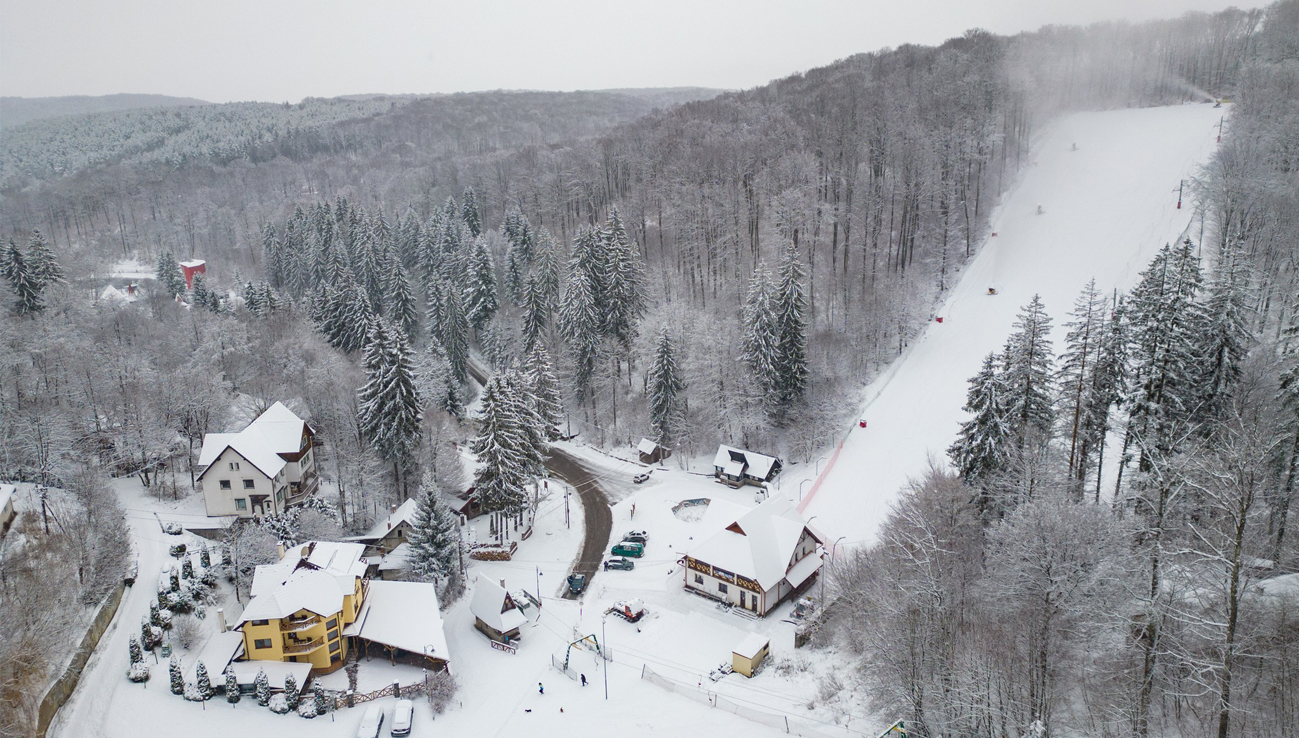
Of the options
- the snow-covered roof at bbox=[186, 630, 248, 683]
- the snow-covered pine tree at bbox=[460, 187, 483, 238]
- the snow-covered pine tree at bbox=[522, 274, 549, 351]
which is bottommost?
the snow-covered roof at bbox=[186, 630, 248, 683]

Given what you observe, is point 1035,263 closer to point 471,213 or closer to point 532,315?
point 532,315

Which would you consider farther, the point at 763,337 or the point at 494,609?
the point at 763,337

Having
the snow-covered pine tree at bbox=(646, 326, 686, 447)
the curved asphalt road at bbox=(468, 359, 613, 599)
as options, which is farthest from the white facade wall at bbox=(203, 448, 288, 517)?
the snow-covered pine tree at bbox=(646, 326, 686, 447)

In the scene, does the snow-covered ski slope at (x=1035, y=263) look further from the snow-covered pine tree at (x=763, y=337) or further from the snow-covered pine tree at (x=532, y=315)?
the snow-covered pine tree at (x=532, y=315)

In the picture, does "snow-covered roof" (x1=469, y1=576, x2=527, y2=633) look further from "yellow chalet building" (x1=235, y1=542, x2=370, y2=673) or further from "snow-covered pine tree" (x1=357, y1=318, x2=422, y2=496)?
"snow-covered pine tree" (x1=357, y1=318, x2=422, y2=496)

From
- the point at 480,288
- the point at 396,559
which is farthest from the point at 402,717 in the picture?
the point at 480,288

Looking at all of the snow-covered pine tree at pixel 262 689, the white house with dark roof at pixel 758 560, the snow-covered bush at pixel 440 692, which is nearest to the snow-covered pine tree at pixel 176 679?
the snow-covered pine tree at pixel 262 689

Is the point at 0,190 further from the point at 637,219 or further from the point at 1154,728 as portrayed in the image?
the point at 1154,728
